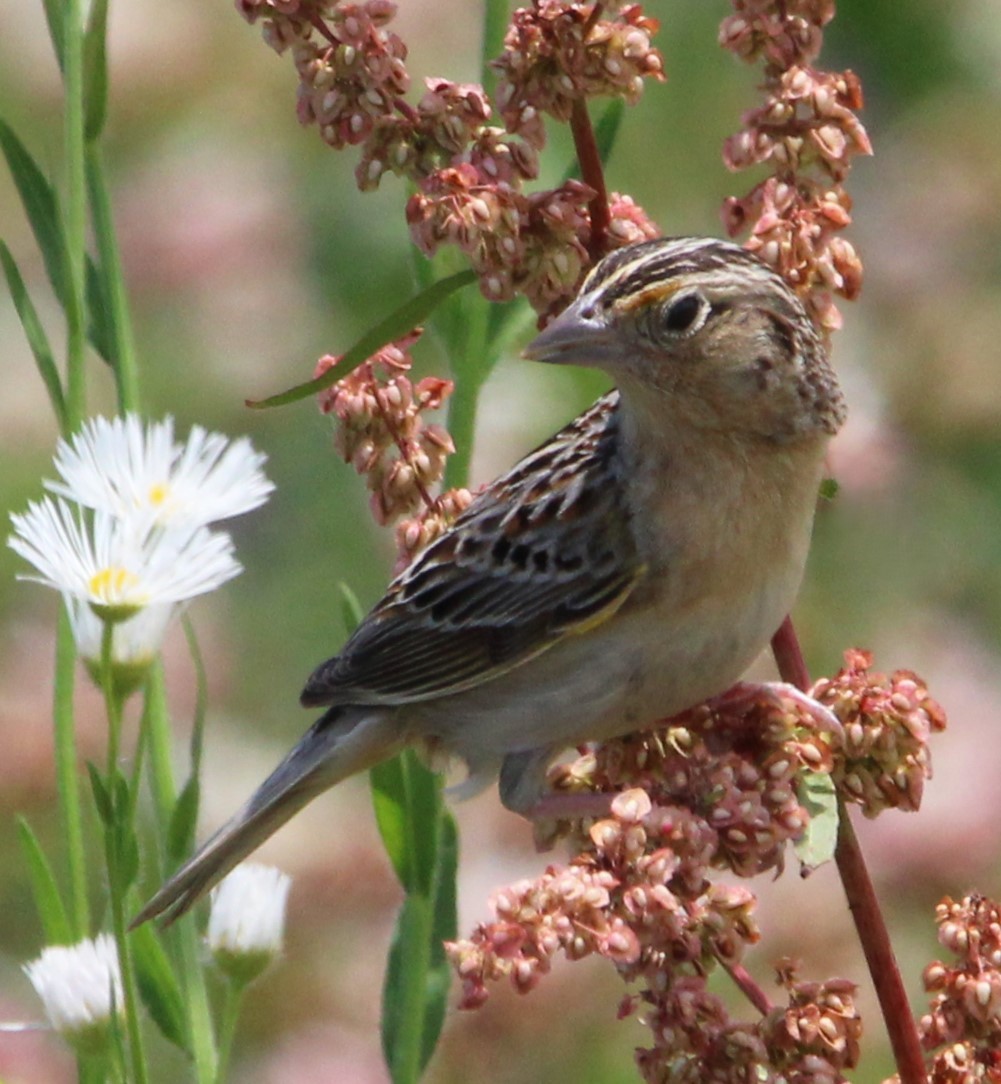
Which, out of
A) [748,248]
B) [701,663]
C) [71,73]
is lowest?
[701,663]

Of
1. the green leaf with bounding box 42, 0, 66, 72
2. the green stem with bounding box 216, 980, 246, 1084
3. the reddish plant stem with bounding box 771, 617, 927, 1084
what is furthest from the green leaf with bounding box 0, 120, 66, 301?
the reddish plant stem with bounding box 771, 617, 927, 1084

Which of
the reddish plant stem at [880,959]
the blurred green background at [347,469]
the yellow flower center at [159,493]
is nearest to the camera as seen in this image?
the reddish plant stem at [880,959]

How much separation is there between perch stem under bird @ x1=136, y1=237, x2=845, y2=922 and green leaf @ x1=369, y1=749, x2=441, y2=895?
0.66ft

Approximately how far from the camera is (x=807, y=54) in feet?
8.52

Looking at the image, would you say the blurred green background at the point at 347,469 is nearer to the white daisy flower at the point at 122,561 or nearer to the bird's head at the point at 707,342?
the bird's head at the point at 707,342

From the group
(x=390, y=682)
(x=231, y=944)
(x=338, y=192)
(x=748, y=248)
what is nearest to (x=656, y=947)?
(x=231, y=944)

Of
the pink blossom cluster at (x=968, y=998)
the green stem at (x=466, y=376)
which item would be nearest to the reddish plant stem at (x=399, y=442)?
the green stem at (x=466, y=376)

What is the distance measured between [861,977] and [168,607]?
7.35 feet

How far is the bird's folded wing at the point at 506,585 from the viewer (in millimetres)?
3252

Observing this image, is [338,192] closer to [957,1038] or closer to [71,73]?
[71,73]

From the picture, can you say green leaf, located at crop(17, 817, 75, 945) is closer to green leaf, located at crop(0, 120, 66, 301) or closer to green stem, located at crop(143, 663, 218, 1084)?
green stem, located at crop(143, 663, 218, 1084)

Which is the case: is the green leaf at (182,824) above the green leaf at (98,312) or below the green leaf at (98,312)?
below

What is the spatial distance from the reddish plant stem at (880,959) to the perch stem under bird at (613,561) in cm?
49

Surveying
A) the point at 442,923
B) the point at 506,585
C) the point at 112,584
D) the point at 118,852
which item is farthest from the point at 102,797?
the point at 506,585
